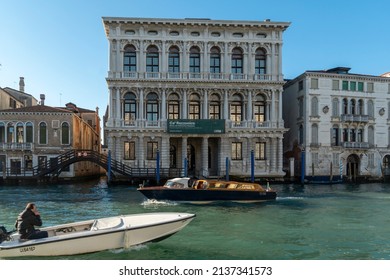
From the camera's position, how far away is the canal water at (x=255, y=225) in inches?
372

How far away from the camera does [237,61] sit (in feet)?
108

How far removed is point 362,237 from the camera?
446 inches

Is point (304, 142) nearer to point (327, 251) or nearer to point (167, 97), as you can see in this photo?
point (167, 97)

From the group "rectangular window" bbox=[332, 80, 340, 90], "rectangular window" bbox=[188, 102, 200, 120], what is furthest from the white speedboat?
"rectangular window" bbox=[332, 80, 340, 90]

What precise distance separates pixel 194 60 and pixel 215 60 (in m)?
1.87

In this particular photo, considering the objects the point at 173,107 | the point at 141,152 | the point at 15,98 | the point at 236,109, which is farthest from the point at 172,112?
the point at 15,98

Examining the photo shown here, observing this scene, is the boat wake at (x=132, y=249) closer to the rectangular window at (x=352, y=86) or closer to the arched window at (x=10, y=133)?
the arched window at (x=10, y=133)

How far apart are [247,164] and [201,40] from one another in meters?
11.5

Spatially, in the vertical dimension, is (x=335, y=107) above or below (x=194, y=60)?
below

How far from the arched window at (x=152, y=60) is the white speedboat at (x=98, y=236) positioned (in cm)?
2350

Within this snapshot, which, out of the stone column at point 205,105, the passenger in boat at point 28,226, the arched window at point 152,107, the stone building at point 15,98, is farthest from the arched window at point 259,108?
the passenger in boat at point 28,226

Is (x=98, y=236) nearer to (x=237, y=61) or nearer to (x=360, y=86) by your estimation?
(x=237, y=61)

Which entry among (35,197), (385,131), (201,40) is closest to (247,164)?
(201,40)

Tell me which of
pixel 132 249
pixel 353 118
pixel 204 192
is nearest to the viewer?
pixel 132 249
